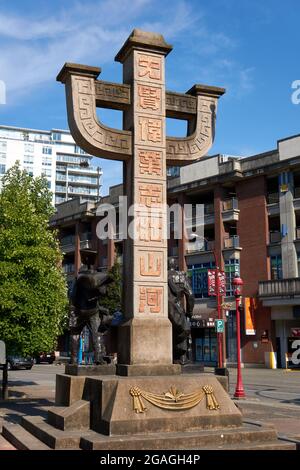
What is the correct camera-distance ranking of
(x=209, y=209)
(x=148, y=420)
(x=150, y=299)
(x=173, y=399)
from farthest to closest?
1. (x=209, y=209)
2. (x=150, y=299)
3. (x=173, y=399)
4. (x=148, y=420)

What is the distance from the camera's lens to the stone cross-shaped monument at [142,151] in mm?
10164

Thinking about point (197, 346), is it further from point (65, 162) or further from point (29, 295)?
point (65, 162)

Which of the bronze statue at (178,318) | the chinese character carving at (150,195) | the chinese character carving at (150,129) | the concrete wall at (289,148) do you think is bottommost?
the bronze statue at (178,318)

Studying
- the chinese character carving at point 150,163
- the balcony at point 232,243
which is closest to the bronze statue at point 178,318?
the chinese character carving at point 150,163

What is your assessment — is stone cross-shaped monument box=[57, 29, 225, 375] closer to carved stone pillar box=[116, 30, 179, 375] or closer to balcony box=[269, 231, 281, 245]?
carved stone pillar box=[116, 30, 179, 375]

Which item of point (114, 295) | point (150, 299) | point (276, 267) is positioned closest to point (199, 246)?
point (276, 267)

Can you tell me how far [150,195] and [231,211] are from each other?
3299 centimetres

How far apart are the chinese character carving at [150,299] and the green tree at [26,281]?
9844mm

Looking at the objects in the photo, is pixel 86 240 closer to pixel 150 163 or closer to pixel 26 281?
pixel 26 281

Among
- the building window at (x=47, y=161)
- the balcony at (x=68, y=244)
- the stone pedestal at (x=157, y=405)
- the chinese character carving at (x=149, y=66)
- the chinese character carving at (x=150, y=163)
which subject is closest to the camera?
the stone pedestal at (x=157, y=405)

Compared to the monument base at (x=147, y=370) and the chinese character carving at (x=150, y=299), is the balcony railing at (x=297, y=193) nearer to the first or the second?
the chinese character carving at (x=150, y=299)

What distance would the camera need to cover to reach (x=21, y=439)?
30.2 ft

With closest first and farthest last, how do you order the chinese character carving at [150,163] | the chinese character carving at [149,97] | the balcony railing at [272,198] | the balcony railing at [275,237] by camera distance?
the chinese character carving at [150,163] < the chinese character carving at [149,97] < the balcony railing at [275,237] < the balcony railing at [272,198]

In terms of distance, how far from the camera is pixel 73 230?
64.1 metres
